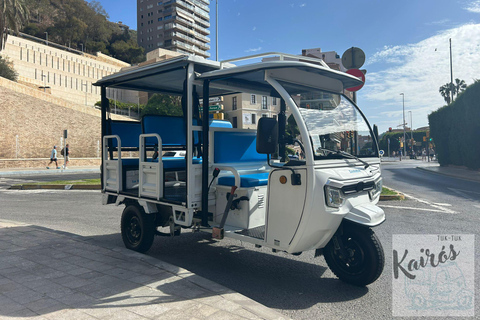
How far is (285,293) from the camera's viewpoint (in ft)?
13.0

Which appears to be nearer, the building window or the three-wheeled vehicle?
the three-wheeled vehicle

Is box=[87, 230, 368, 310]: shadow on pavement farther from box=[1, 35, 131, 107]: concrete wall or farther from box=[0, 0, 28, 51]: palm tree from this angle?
box=[1, 35, 131, 107]: concrete wall

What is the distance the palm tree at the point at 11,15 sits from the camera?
23084 mm

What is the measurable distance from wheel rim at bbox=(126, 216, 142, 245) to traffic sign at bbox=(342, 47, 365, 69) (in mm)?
6737

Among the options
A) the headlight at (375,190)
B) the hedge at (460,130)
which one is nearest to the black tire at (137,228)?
the headlight at (375,190)

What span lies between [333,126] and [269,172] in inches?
40.4

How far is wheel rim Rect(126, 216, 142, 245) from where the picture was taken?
539cm

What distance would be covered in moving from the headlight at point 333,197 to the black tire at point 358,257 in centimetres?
42

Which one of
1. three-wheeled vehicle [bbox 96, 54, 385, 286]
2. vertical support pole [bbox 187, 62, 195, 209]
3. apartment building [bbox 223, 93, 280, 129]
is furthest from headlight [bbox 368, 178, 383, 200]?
vertical support pole [bbox 187, 62, 195, 209]

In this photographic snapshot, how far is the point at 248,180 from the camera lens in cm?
435

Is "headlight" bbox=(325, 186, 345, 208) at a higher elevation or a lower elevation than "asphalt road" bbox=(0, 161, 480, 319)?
higher

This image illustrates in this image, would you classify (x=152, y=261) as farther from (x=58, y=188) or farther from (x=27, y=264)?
(x=58, y=188)

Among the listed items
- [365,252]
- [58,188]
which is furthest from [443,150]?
[365,252]

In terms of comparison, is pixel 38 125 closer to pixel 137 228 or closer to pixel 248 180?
pixel 137 228
